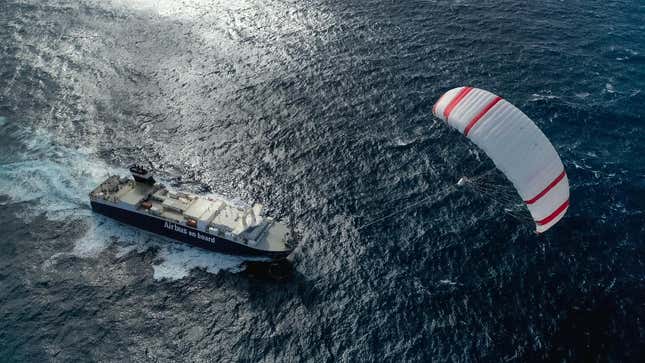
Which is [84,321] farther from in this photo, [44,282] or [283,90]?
[283,90]

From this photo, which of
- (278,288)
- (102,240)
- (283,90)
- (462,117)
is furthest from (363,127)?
(102,240)

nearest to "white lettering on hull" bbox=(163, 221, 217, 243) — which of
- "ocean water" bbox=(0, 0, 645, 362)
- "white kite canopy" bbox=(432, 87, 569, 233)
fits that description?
"ocean water" bbox=(0, 0, 645, 362)

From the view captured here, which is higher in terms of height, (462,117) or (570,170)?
(462,117)

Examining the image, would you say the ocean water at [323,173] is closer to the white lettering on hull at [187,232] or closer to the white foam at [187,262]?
the white foam at [187,262]

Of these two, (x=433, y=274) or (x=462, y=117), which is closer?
(x=462, y=117)

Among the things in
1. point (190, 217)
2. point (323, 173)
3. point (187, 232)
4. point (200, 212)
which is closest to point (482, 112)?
point (323, 173)

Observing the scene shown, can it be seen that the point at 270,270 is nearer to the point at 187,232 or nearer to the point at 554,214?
the point at 187,232
